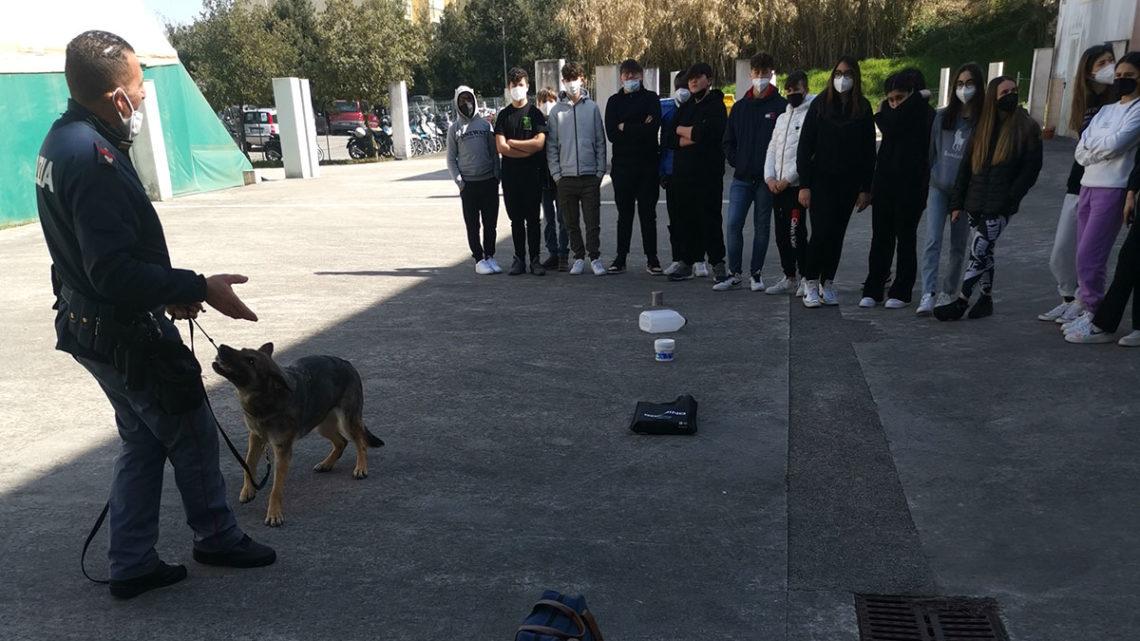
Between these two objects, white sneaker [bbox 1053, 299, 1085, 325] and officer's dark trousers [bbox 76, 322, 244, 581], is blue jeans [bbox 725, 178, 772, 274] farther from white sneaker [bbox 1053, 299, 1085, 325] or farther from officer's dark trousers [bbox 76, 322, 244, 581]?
officer's dark trousers [bbox 76, 322, 244, 581]

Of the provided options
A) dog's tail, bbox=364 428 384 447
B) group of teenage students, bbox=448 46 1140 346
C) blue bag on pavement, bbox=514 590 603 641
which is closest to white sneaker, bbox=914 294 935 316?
group of teenage students, bbox=448 46 1140 346

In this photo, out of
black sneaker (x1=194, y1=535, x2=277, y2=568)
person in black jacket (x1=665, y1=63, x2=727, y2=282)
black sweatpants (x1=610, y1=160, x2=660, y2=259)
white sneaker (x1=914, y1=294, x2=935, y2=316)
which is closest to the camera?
black sneaker (x1=194, y1=535, x2=277, y2=568)

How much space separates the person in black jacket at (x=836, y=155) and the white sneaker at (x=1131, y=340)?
6.82ft

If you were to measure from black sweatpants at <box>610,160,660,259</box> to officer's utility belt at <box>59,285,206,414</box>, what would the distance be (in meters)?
5.88

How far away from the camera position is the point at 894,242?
296 inches

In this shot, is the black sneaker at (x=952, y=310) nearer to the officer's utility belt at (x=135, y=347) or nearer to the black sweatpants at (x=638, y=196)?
the black sweatpants at (x=638, y=196)

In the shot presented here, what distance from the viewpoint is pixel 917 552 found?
371 centimetres

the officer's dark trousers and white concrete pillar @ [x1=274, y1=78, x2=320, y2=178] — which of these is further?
white concrete pillar @ [x1=274, y1=78, x2=320, y2=178]

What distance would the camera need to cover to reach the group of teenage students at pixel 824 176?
6.32m

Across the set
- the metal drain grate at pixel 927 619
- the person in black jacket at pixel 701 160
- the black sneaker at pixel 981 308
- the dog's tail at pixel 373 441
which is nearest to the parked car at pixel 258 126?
the person in black jacket at pixel 701 160

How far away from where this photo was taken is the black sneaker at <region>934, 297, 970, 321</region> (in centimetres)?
706

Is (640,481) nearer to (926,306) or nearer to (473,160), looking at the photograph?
(926,306)

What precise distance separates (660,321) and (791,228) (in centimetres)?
167

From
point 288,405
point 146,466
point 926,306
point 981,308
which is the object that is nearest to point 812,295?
point 926,306
